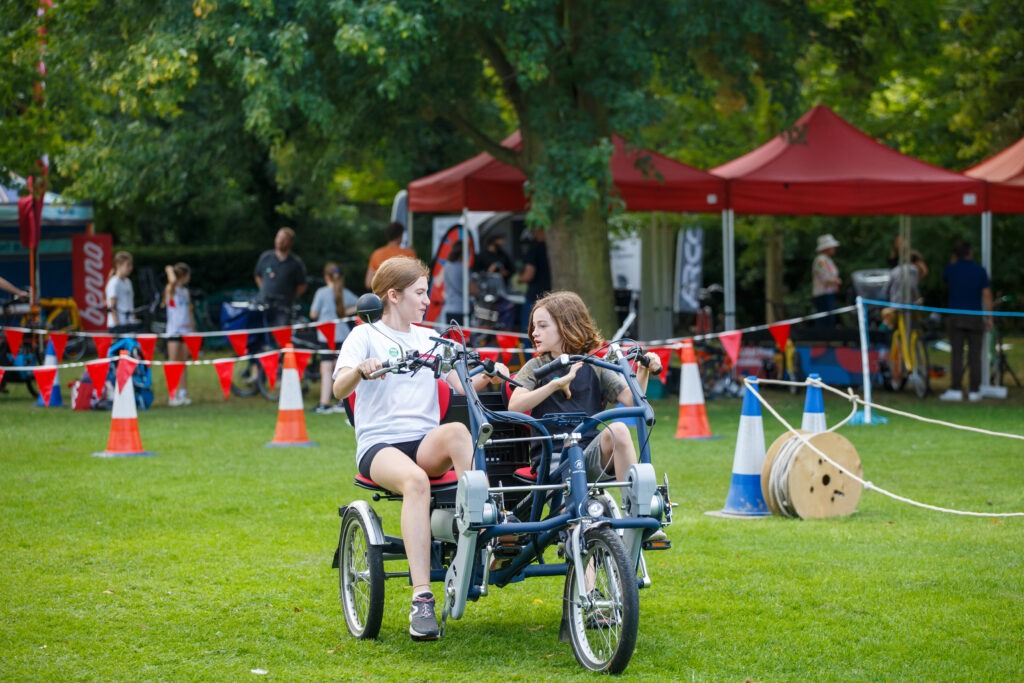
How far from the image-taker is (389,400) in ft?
20.1

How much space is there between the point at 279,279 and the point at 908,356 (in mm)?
8305

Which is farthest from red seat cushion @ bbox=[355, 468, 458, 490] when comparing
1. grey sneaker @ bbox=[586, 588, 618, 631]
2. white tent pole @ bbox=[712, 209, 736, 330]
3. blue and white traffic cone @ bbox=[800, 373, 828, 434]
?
white tent pole @ bbox=[712, 209, 736, 330]

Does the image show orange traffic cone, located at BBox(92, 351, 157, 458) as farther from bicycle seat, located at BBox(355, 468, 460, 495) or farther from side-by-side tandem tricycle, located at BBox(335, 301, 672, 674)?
bicycle seat, located at BBox(355, 468, 460, 495)

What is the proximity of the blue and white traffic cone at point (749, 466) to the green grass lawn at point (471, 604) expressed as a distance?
0.68 ft

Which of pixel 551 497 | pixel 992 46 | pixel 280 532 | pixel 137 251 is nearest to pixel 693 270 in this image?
pixel 992 46

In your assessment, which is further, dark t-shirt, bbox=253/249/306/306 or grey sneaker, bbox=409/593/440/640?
dark t-shirt, bbox=253/249/306/306

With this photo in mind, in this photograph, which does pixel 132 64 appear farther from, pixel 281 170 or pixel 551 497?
pixel 551 497

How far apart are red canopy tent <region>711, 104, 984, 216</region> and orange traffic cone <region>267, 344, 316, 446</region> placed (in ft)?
25.0

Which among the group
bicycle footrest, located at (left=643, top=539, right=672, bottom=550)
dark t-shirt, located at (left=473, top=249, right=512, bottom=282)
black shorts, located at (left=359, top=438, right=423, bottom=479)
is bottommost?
bicycle footrest, located at (left=643, top=539, right=672, bottom=550)

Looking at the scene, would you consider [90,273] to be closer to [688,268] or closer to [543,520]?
[688,268]

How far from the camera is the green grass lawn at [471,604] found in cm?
567

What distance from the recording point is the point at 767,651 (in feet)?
19.1

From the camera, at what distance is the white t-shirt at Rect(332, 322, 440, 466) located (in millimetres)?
6090

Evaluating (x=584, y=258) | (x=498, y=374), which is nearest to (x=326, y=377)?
(x=584, y=258)
